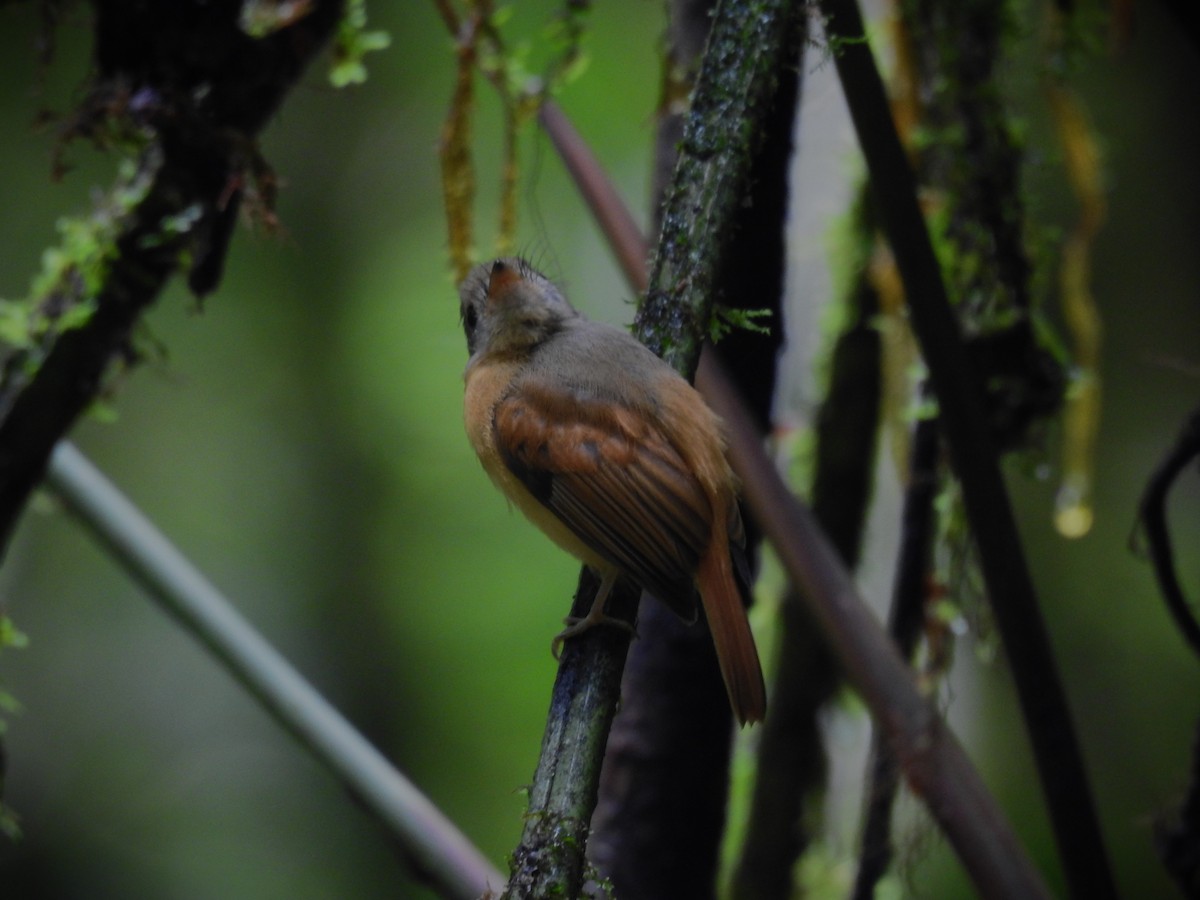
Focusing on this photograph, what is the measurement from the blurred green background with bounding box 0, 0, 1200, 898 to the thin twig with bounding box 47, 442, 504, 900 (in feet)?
5.09

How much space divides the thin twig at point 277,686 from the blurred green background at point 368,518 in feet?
5.09

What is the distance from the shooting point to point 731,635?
5.53 feet

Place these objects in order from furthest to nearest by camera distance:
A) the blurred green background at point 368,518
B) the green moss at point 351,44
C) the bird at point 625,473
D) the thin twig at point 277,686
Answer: the blurred green background at point 368,518 < the green moss at point 351,44 < the thin twig at point 277,686 < the bird at point 625,473

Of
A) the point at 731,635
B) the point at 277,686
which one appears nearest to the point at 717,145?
the point at 731,635

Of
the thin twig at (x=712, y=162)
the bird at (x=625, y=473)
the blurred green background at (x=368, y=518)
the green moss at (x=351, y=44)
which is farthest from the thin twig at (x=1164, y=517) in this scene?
the green moss at (x=351, y=44)

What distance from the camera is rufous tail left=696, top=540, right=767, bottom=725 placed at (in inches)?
64.0

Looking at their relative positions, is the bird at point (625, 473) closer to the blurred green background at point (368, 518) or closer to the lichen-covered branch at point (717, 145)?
the lichen-covered branch at point (717, 145)

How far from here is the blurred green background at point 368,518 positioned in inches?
136

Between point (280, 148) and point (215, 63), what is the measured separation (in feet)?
7.09

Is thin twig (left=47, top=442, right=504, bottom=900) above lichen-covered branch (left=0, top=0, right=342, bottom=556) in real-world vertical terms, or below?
below

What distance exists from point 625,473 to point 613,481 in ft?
0.07

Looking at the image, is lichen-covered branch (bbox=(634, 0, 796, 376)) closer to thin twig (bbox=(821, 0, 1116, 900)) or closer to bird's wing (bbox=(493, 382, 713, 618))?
bird's wing (bbox=(493, 382, 713, 618))

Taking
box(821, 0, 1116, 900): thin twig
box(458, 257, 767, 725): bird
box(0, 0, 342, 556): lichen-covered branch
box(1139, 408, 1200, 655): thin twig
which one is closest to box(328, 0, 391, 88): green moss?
box(0, 0, 342, 556): lichen-covered branch

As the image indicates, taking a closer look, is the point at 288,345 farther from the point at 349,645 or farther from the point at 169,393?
the point at 349,645
